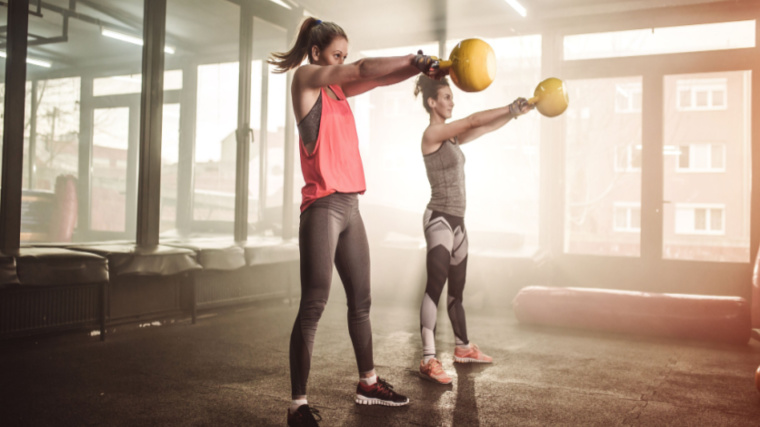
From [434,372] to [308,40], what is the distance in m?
1.59

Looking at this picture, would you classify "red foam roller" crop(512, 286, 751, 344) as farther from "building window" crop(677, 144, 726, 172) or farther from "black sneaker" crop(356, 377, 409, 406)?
"black sneaker" crop(356, 377, 409, 406)

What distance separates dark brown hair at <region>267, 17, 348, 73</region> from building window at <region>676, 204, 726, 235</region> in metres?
4.55

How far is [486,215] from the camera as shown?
624 cm

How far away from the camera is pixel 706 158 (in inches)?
216

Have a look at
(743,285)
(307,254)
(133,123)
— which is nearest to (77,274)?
(133,123)

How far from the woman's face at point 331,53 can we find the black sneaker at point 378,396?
1262 mm

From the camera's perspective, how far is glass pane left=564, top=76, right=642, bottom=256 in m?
5.77

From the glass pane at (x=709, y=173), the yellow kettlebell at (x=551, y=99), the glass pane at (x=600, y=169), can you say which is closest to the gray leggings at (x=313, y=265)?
the yellow kettlebell at (x=551, y=99)

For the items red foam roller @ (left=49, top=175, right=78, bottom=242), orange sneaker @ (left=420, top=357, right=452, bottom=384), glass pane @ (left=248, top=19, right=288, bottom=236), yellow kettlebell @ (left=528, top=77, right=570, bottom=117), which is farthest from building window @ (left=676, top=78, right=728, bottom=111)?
red foam roller @ (left=49, top=175, right=78, bottom=242)

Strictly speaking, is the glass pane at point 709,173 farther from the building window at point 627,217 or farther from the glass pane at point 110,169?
the glass pane at point 110,169

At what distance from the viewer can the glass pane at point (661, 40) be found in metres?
5.41

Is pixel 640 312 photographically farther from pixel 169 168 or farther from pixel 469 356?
pixel 169 168

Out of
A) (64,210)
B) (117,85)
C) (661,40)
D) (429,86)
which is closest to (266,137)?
(117,85)

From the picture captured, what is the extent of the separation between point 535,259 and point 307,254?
382 cm
